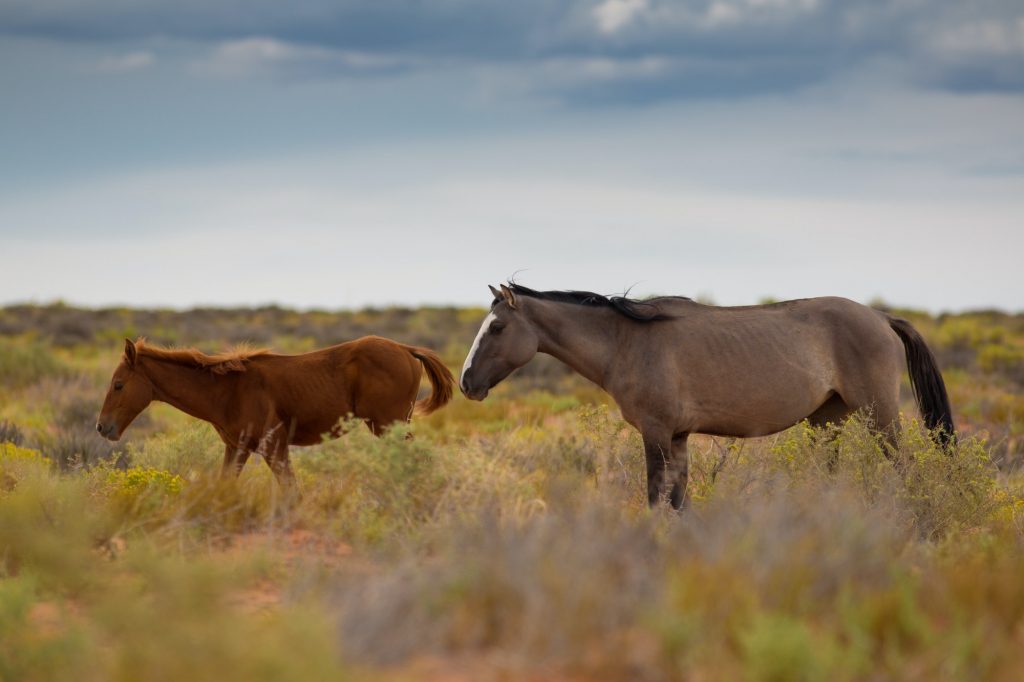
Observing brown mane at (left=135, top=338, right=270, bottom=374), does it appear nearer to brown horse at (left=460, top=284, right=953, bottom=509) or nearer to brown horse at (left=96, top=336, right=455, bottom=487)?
brown horse at (left=96, top=336, right=455, bottom=487)

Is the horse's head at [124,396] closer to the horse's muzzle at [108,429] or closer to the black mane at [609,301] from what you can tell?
the horse's muzzle at [108,429]

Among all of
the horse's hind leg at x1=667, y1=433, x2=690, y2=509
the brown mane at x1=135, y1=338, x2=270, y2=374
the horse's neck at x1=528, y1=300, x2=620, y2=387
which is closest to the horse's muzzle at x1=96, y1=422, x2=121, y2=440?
the brown mane at x1=135, y1=338, x2=270, y2=374

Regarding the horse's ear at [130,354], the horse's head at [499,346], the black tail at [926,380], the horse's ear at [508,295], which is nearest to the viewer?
the horse's head at [499,346]

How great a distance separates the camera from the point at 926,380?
9.32 meters

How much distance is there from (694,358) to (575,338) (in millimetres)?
1008

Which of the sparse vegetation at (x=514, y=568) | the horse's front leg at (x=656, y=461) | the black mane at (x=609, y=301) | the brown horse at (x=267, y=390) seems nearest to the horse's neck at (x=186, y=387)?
the brown horse at (x=267, y=390)

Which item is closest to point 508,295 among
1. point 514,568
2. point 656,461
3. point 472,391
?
point 472,391

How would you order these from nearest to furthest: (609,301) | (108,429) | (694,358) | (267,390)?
(694,358)
(609,301)
(108,429)
(267,390)

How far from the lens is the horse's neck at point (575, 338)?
8.46m

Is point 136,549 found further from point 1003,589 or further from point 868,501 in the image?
point 868,501

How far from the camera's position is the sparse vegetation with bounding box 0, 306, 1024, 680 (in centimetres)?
434

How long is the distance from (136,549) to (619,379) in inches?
158

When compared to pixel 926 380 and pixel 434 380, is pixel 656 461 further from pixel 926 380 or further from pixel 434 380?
pixel 926 380

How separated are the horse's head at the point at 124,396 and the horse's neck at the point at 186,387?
10cm
